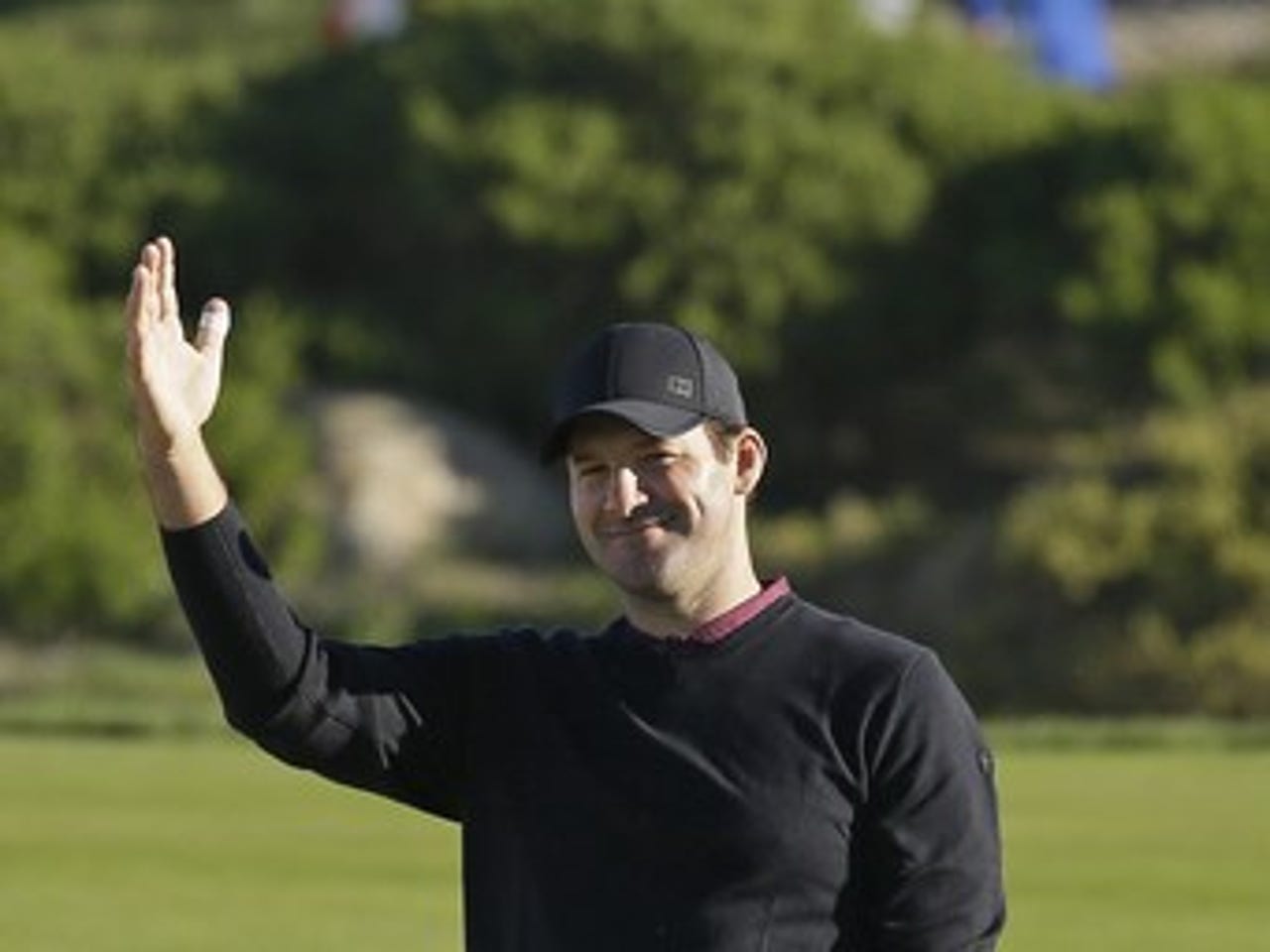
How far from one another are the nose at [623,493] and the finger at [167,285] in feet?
2.06

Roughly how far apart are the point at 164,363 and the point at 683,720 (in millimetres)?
864

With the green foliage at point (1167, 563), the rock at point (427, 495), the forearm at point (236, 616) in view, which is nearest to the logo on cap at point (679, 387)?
the forearm at point (236, 616)

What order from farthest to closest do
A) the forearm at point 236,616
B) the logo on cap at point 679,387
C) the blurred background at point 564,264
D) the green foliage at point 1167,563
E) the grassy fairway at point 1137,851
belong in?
the blurred background at point 564,264 → the green foliage at point 1167,563 → the grassy fairway at point 1137,851 → the logo on cap at point 679,387 → the forearm at point 236,616

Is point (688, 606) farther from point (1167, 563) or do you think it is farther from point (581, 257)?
point (581, 257)

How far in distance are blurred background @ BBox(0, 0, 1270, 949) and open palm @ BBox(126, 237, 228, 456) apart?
53806 mm

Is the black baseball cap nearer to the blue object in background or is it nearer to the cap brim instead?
the cap brim

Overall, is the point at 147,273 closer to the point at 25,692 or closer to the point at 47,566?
the point at 25,692

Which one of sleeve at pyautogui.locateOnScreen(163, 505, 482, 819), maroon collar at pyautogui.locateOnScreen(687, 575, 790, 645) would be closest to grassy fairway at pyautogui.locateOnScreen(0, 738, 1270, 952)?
sleeve at pyautogui.locateOnScreen(163, 505, 482, 819)

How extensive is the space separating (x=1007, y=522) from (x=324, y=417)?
1806 centimetres

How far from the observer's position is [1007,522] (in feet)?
175

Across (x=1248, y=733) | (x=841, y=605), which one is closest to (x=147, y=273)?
(x=1248, y=733)

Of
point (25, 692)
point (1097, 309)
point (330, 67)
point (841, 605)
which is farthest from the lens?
point (330, 67)

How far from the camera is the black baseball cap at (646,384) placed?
6.06 m

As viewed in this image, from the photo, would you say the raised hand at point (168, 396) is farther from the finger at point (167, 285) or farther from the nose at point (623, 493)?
the nose at point (623, 493)
